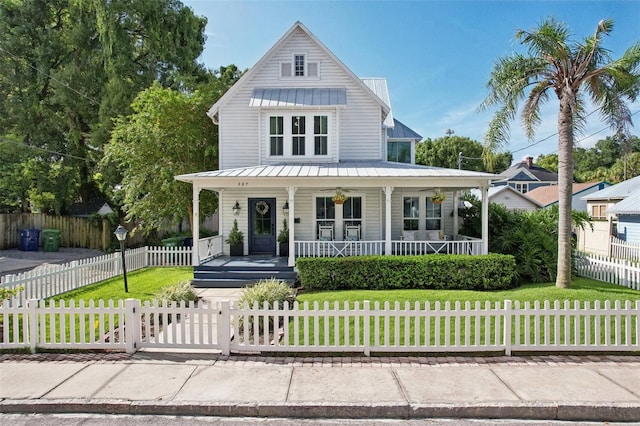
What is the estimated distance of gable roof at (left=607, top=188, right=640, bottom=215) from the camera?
19531mm

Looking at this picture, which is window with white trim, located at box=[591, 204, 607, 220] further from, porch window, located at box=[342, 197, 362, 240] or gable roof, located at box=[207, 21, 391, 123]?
porch window, located at box=[342, 197, 362, 240]

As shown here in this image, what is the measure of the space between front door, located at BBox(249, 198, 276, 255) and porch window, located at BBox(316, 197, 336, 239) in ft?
5.80

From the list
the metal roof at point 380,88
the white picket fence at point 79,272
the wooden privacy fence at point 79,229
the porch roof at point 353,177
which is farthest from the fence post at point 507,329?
the wooden privacy fence at point 79,229

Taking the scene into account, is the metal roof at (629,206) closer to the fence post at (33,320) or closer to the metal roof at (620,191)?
the metal roof at (620,191)

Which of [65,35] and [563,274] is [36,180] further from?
[563,274]

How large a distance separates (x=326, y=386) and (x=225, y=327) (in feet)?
6.80

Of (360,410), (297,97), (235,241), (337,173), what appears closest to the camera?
(360,410)

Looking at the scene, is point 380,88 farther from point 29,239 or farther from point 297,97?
point 29,239

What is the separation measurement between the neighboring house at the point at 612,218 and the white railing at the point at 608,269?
1042 centimetres

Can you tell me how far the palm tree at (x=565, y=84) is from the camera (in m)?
9.58

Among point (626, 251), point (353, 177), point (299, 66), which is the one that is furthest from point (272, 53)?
point (626, 251)

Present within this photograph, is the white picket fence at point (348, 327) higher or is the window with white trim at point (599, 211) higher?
the window with white trim at point (599, 211)

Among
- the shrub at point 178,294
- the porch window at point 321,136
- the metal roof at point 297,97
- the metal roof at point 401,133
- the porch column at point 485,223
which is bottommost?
the shrub at point 178,294

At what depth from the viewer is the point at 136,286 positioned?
11312 mm
